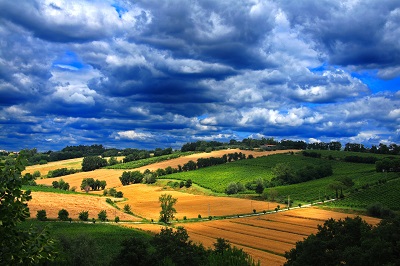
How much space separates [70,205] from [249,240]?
191 ft

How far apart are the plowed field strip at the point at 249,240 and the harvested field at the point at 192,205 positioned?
72.7ft

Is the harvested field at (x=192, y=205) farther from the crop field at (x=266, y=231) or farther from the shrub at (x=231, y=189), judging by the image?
the crop field at (x=266, y=231)

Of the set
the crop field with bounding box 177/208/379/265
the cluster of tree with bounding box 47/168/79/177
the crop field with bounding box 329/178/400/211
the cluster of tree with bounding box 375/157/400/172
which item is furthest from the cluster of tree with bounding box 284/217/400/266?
the cluster of tree with bounding box 47/168/79/177

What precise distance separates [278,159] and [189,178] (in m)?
47.0

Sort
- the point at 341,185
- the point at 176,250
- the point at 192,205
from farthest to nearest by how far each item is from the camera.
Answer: the point at 192,205 → the point at 341,185 → the point at 176,250

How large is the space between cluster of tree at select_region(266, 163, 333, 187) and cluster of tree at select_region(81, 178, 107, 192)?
244 ft

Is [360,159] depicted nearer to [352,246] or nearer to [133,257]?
[352,246]

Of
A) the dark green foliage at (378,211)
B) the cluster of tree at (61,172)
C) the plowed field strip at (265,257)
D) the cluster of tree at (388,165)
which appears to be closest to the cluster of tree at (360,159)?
the cluster of tree at (388,165)

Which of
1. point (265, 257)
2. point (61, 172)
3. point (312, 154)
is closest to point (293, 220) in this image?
point (265, 257)

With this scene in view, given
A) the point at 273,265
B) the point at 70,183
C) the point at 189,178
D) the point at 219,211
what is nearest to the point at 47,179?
the point at 70,183

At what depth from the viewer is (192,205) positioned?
10788 centimetres

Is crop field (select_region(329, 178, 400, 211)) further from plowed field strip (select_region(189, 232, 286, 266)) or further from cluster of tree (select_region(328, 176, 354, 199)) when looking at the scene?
plowed field strip (select_region(189, 232, 286, 266))

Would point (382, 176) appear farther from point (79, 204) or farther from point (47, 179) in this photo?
point (47, 179)

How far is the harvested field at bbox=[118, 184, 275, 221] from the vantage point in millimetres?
93625
